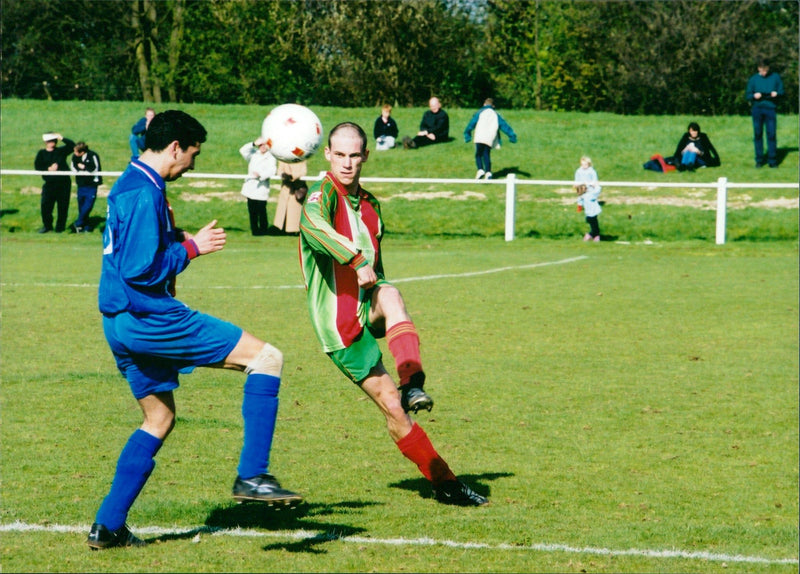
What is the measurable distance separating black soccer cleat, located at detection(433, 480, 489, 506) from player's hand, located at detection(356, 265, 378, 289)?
1.40 meters

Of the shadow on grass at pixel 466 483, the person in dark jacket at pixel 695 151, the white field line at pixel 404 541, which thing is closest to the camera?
the white field line at pixel 404 541

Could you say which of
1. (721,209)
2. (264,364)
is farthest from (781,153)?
(264,364)

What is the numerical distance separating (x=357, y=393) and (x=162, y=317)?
490cm

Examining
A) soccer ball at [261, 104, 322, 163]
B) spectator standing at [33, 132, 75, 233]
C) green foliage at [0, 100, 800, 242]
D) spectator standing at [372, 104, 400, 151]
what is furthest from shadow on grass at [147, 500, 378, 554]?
spectator standing at [372, 104, 400, 151]

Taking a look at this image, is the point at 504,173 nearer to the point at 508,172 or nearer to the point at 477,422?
the point at 508,172

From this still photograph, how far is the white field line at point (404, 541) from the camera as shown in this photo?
18.8ft

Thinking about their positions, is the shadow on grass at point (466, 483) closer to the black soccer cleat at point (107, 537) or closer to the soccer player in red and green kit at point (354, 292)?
the soccer player in red and green kit at point (354, 292)

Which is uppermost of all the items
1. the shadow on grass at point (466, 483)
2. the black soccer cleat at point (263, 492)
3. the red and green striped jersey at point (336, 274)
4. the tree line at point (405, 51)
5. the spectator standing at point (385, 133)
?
the tree line at point (405, 51)

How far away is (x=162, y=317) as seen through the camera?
526cm

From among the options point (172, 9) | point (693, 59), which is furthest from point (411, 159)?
point (172, 9)

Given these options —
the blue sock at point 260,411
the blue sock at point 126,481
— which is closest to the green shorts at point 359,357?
the blue sock at point 260,411

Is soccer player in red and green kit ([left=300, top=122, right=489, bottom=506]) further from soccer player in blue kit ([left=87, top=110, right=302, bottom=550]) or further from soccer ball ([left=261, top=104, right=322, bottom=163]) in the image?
soccer ball ([left=261, top=104, right=322, bottom=163])

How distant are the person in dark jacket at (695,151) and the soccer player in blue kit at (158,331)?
25.1 m

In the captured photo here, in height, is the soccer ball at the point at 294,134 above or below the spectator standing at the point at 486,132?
below
